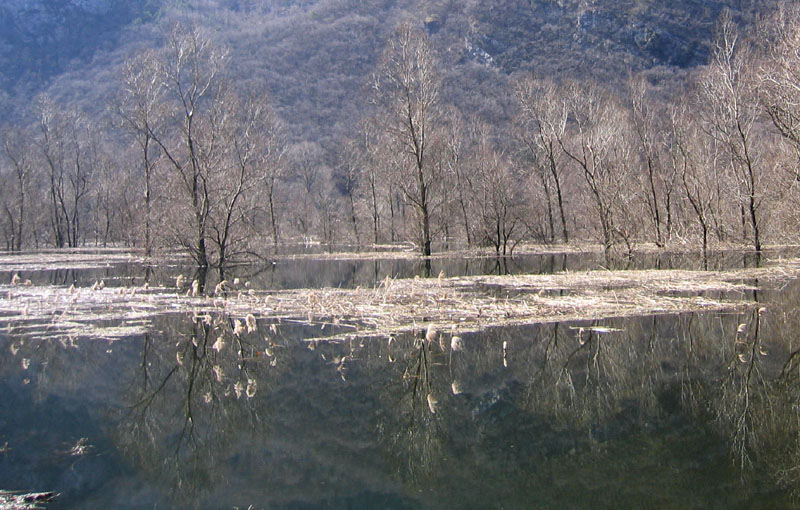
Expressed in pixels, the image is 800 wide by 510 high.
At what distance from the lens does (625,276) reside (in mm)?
19047

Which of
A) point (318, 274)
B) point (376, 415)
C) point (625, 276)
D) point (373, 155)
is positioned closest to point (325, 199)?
point (373, 155)

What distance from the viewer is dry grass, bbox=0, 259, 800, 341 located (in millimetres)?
11984

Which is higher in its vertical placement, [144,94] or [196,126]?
[144,94]

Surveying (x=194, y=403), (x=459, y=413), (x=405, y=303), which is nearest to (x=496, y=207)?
(x=405, y=303)

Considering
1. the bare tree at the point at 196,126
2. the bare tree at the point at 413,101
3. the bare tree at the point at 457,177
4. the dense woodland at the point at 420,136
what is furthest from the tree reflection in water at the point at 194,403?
the bare tree at the point at 457,177

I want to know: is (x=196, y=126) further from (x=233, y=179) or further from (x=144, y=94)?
(x=144, y=94)

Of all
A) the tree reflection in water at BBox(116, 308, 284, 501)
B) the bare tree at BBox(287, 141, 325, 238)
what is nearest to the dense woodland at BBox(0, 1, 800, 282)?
the bare tree at BBox(287, 141, 325, 238)

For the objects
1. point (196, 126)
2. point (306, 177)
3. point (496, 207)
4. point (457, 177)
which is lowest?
point (496, 207)

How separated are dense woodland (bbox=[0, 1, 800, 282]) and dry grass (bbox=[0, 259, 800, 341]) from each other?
7.44 meters

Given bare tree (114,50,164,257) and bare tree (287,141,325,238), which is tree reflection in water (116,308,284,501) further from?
bare tree (287,141,325,238)

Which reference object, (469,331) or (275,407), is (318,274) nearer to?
(469,331)

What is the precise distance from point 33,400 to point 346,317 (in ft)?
20.4

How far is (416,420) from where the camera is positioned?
261 inches

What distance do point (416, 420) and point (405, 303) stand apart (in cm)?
745
